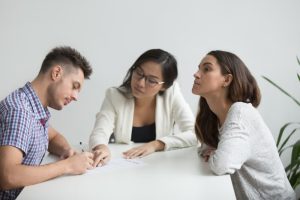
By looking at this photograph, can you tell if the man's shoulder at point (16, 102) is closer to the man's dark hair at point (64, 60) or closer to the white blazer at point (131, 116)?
the man's dark hair at point (64, 60)

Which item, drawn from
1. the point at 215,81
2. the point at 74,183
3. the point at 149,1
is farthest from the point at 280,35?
the point at 74,183

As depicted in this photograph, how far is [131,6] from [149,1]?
0.47 feet

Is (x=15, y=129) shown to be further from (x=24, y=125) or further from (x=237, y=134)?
(x=237, y=134)

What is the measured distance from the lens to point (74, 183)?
1.13m

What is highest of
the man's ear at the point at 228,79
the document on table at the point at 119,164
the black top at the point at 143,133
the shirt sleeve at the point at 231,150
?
the man's ear at the point at 228,79

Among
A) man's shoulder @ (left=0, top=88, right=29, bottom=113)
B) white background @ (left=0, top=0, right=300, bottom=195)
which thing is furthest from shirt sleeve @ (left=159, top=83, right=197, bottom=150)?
man's shoulder @ (left=0, top=88, right=29, bottom=113)

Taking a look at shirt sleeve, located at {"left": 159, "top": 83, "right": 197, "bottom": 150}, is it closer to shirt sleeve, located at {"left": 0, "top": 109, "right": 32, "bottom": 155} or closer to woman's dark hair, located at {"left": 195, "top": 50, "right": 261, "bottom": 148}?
woman's dark hair, located at {"left": 195, "top": 50, "right": 261, "bottom": 148}

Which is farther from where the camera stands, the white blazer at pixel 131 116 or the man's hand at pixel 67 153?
the white blazer at pixel 131 116

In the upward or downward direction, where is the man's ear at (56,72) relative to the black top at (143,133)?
upward

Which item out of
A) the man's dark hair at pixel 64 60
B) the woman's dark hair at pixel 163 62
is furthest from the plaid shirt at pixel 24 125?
the woman's dark hair at pixel 163 62

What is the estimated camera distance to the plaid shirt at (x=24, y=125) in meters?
1.07

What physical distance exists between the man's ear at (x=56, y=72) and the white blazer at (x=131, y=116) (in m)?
0.56

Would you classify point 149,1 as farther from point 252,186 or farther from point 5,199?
point 5,199

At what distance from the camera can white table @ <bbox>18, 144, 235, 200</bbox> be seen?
3.38 feet
